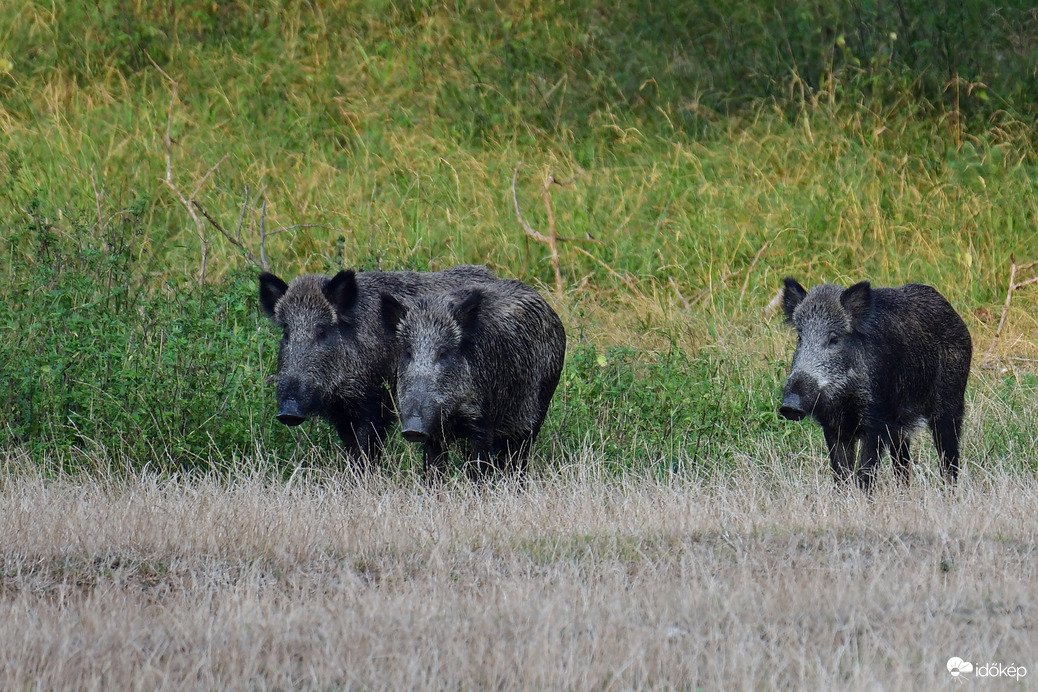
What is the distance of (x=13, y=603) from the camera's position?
4.20m

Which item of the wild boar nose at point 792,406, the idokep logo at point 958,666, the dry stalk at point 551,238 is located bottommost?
the idokep logo at point 958,666

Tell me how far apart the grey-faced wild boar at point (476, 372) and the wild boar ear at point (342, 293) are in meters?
0.25

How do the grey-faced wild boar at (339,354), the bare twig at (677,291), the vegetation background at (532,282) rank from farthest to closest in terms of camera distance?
the bare twig at (677,291) → the grey-faced wild boar at (339,354) → the vegetation background at (532,282)

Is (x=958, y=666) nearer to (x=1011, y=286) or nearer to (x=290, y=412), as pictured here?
(x=290, y=412)

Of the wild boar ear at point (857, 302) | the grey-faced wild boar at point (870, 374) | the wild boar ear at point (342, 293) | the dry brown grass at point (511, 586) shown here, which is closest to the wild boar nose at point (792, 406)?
the grey-faced wild boar at point (870, 374)

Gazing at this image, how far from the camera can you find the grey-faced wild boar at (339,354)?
6535 mm

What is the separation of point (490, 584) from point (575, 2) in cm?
1145

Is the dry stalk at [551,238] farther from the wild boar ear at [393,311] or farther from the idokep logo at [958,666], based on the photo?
the idokep logo at [958,666]

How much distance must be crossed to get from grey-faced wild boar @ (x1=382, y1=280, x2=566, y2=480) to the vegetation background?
371 millimetres

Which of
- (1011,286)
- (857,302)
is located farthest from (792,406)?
(1011,286)

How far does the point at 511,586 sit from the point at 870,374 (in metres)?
2.62

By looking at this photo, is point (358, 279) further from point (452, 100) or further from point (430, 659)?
point (452, 100)

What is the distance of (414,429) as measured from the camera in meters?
6.04

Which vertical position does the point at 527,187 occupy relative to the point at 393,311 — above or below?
above
